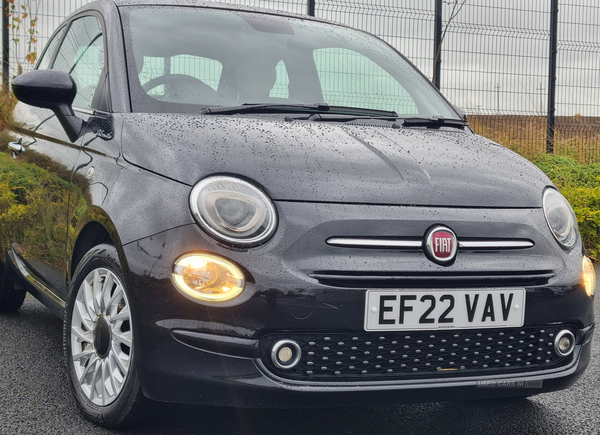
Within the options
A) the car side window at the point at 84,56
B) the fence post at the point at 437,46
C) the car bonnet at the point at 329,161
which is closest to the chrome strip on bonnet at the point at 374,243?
the car bonnet at the point at 329,161

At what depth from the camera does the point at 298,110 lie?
9.86 feet

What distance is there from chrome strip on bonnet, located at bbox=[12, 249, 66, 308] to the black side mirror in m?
0.67

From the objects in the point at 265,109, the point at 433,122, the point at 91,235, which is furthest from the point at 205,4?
the point at 91,235

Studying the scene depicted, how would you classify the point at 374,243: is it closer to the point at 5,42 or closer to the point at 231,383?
the point at 231,383

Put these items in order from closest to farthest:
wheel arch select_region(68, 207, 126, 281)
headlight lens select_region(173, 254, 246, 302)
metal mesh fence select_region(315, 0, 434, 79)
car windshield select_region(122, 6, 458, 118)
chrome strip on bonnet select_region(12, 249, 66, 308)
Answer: headlight lens select_region(173, 254, 246, 302) < wheel arch select_region(68, 207, 126, 281) < car windshield select_region(122, 6, 458, 118) < chrome strip on bonnet select_region(12, 249, 66, 308) < metal mesh fence select_region(315, 0, 434, 79)

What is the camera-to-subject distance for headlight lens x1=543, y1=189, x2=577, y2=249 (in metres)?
2.59

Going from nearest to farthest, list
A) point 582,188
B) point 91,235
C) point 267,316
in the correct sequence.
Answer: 1. point 267,316
2. point 91,235
3. point 582,188

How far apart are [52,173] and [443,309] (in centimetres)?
176

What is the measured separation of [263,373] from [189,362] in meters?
0.21

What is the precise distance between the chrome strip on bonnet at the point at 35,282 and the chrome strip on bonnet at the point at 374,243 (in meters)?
1.40

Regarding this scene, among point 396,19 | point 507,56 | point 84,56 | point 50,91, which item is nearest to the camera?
point 50,91

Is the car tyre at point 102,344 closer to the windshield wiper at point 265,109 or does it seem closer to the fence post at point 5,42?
the windshield wiper at point 265,109

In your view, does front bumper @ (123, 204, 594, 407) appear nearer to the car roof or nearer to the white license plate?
the white license plate

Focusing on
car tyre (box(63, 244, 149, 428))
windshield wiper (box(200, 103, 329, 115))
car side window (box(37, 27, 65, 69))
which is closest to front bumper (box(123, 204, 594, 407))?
car tyre (box(63, 244, 149, 428))
